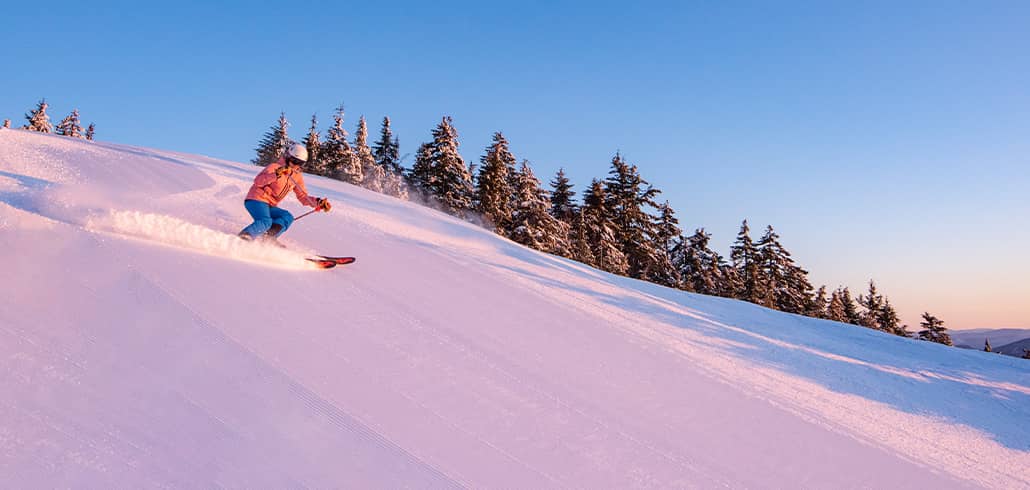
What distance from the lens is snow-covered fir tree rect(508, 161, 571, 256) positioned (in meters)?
32.5

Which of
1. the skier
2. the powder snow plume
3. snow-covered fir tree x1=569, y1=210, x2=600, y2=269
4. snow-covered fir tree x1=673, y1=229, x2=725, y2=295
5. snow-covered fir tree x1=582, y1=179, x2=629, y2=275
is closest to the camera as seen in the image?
the powder snow plume

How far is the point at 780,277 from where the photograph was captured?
49375 millimetres

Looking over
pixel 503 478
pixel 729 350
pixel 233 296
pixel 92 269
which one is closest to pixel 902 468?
pixel 729 350

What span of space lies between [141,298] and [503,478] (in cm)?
322

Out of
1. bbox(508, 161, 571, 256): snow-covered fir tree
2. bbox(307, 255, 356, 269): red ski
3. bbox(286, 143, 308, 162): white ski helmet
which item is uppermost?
bbox(508, 161, 571, 256): snow-covered fir tree

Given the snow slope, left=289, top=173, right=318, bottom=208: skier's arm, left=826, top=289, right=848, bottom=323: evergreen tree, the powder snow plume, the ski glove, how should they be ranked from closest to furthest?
the snow slope → the powder snow plume → the ski glove → left=289, top=173, right=318, bottom=208: skier's arm → left=826, top=289, right=848, bottom=323: evergreen tree

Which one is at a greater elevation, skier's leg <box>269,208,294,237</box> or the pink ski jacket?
the pink ski jacket

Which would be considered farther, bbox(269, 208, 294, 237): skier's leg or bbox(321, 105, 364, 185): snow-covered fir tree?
bbox(321, 105, 364, 185): snow-covered fir tree

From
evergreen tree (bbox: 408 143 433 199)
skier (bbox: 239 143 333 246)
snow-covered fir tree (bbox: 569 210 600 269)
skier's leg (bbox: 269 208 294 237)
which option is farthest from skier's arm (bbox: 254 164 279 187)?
evergreen tree (bbox: 408 143 433 199)

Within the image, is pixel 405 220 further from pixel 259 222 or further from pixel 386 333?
pixel 386 333

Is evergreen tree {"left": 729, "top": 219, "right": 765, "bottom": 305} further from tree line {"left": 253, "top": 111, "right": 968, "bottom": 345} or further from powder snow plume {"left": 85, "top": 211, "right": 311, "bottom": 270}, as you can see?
powder snow plume {"left": 85, "top": 211, "right": 311, "bottom": 270}

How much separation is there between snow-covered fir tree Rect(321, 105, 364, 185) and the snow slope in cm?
3261

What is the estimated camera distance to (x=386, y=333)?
14.3 ft

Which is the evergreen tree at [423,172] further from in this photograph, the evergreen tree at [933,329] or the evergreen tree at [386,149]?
the evergreen tree at [933,329]
